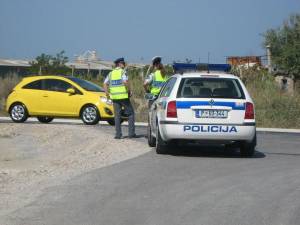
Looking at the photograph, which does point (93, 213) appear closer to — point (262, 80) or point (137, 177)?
point (137, 177)

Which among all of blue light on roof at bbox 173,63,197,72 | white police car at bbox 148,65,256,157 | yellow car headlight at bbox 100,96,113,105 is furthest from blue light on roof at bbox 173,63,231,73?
yellow car headlight at bbox 100,96,113,105

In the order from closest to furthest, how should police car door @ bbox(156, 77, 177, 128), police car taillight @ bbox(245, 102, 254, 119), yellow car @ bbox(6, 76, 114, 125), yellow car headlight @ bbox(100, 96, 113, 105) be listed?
police car taillight @ bbox(245, 102, 254, 119), police car door @ bbox(156, 77, 177, 128), yellow car headlight @ bbox(100, 96, 113, 105), yellow car @ bbox(6, 76, 114, 125)

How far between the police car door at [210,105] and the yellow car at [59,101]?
381 inches

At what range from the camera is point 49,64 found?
51.7 m

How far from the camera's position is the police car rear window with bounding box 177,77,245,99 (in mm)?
14219

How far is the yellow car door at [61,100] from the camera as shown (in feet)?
79.0

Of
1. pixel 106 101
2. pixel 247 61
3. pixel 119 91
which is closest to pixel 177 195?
pixel 119 91

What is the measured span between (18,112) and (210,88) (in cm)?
1155

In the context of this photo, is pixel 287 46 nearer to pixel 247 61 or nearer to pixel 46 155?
pixel 247 61

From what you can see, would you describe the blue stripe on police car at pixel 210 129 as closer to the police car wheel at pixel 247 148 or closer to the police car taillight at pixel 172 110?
the police car taillight at pixel 172 110

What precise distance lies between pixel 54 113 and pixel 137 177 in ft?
43.9

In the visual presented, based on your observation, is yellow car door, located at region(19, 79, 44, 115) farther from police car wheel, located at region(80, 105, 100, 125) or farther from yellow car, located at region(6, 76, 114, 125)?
police car wheel, located at region(80, 105, 100, 125)

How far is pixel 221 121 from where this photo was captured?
45.8 feet

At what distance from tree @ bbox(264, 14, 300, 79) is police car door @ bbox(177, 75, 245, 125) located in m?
29.8
